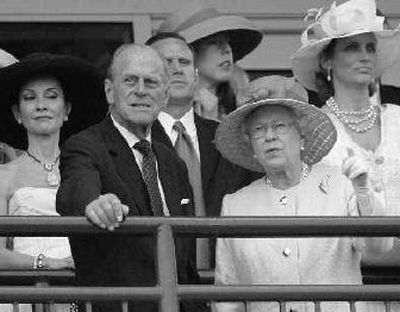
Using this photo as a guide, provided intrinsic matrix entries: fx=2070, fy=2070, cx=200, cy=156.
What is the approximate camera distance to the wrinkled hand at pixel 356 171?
8.26m

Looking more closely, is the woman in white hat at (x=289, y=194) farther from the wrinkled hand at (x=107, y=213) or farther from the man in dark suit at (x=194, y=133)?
the wrinkled hand at (x=107, y=213)

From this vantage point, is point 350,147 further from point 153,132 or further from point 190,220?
point 190,220

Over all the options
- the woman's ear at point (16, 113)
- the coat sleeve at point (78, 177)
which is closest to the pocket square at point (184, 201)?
the coat sleeve at point (78, 177)

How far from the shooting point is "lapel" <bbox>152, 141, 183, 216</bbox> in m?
8.62

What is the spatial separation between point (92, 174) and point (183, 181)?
25.8 inches

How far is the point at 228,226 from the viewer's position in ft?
26.1

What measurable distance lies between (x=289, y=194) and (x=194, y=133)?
1.14 m

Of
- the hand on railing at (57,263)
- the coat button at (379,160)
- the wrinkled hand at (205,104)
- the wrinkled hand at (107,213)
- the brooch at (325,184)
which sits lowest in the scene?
the hand on railing at (57,263)

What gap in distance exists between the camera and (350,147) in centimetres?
926

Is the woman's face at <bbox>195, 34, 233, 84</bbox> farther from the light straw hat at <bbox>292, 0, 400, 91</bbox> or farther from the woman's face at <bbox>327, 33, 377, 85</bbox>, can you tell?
the woman's face at <bbox>327, 33, 377, 85</bbox>

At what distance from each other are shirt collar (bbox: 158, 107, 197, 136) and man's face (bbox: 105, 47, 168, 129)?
758 mm

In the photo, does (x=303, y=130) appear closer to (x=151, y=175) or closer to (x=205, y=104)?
(x=151, y=175)

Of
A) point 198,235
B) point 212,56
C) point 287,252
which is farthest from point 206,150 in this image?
point 198,235

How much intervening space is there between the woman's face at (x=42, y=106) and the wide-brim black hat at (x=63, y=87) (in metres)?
0.04
